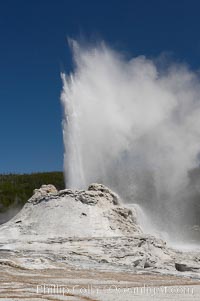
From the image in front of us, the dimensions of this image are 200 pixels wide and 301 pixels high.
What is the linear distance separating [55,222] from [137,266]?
26.4ft

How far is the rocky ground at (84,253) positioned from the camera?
20844 mm

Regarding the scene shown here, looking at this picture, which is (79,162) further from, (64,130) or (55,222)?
(55,222)

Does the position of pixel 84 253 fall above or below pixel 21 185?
below

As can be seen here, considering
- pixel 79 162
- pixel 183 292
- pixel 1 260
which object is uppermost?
pixel 79 162

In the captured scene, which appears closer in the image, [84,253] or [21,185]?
[84,253]

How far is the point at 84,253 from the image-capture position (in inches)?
1288

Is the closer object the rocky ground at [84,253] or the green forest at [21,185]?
the rocky ground at [84,253]

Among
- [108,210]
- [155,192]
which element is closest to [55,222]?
[108,210]

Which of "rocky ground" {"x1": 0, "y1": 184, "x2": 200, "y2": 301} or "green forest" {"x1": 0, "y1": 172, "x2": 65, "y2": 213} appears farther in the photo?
"green forest" {"x1": 0, "y1": 172, "x2": 65, "y2": 213}

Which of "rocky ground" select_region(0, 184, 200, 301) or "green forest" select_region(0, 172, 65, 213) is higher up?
"green forest" select_region(0, 172, 65, 213)

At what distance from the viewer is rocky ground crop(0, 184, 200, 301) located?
68.4ft

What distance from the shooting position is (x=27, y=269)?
1085 inches

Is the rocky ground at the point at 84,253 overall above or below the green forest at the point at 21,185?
below

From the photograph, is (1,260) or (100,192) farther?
(100,192)
